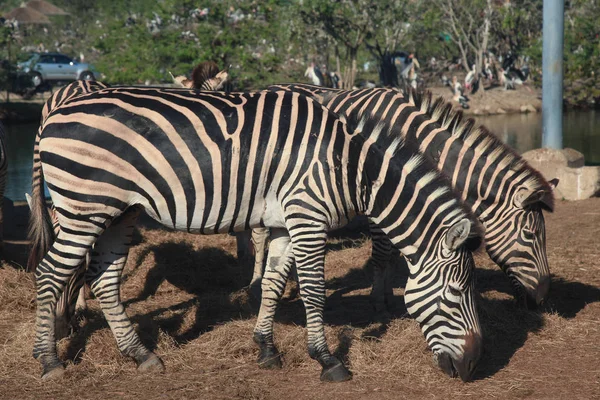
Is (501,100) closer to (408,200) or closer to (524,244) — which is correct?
(524,244)

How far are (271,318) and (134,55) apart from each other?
23.1 m

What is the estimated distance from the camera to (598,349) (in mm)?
5734

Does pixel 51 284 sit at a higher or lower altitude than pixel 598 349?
higher

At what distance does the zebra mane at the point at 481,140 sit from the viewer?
20.5ft

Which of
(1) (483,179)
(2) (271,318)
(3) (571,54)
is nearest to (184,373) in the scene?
(2) (271,318)

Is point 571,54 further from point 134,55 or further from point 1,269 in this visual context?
point 1,269

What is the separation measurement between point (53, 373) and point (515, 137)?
18.6m

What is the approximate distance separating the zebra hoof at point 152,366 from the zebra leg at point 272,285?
74 centimetres

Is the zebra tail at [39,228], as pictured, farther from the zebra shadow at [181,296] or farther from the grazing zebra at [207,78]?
the grazing zebra at [207,78]

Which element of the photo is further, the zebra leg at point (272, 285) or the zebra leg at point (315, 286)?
the zebra leg at point (272, 285)

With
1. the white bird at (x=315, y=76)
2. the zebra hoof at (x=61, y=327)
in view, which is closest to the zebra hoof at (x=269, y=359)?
the zebra hoof at (x=61, y=327)

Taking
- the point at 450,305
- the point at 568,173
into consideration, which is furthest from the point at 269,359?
the point at 568,173

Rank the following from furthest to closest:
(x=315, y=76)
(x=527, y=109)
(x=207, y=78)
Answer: (x=315, y=76) < (x=527, y=109) < (x=207, y=78)

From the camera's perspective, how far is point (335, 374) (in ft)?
16.9
